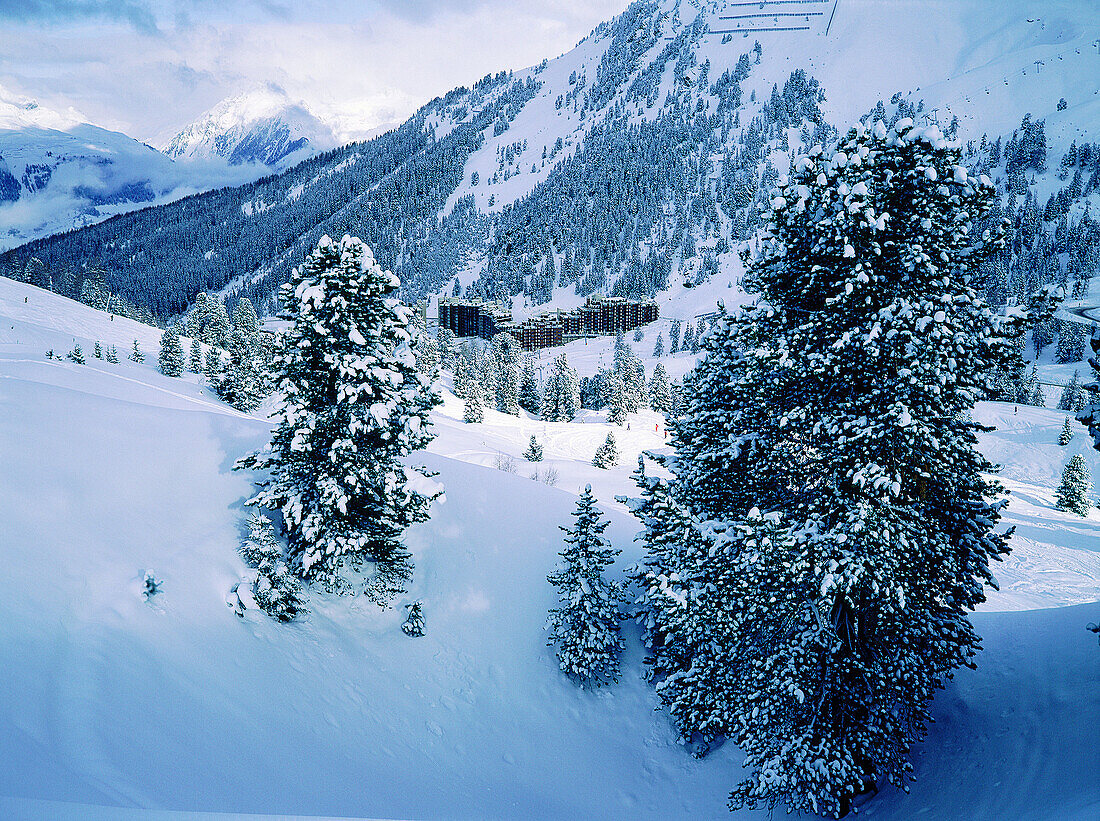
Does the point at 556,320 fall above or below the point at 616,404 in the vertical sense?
above

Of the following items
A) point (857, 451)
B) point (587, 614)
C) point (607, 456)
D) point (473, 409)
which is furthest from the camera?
point (473, 409)

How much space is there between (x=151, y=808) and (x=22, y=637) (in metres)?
4.02

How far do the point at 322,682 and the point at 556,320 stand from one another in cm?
15362

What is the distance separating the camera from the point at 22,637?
25.8 ft

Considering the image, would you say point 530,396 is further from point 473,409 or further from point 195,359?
point 195,359

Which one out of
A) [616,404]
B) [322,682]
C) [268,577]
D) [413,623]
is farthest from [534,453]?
[616,404]

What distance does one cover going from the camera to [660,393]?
92.8 m

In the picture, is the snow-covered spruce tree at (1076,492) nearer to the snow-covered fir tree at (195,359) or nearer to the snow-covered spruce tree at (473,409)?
the snow-covered spruce tree at (473,409)

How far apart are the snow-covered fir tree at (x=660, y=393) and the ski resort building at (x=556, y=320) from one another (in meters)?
58.9

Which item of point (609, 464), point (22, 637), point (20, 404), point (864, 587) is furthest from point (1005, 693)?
point (609, 464)

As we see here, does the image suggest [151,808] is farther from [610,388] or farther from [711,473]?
[610,388]

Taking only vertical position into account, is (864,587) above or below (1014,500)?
above

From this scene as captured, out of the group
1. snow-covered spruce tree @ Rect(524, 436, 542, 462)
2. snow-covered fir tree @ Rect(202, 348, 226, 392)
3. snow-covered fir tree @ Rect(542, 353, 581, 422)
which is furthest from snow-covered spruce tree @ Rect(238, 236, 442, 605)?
snow-covered fir tree @ Rect(542, 353, 581, 422)

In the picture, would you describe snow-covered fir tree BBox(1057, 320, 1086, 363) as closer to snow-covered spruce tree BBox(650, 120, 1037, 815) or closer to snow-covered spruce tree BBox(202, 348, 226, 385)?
snow-covered spruce tree BBox(650, 120, 1037, 815)
